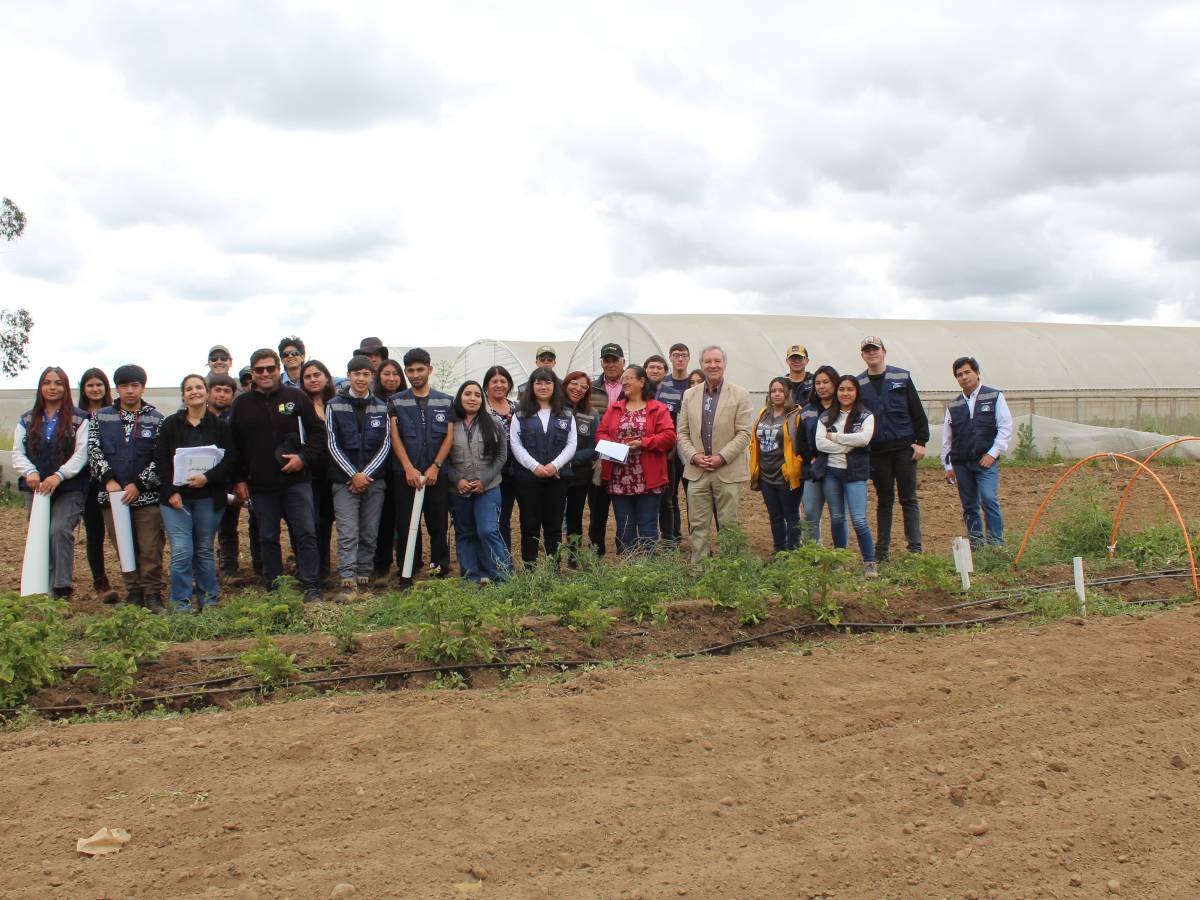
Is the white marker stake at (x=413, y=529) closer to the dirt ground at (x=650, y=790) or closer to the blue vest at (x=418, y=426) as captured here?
the blue vest at (x=418, y=426)

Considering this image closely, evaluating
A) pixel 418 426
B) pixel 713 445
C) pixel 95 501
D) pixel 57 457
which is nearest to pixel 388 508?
pixel 418 426

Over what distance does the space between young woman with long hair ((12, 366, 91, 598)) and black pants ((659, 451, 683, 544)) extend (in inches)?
188

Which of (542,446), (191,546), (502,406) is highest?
(502,406)

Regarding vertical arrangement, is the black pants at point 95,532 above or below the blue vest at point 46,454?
below

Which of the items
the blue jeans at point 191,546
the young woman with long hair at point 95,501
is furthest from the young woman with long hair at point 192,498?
the young woman with long hair at point 95,501

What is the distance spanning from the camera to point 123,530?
746 centimetres

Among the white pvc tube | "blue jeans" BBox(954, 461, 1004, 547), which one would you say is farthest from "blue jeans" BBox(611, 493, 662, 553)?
the white pvc tube

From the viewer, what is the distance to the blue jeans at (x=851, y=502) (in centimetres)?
786

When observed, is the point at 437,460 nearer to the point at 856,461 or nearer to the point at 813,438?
the point at 813,438

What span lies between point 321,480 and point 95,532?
180 cm

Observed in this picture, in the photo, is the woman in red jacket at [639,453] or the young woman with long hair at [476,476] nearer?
the young woman with long hair at [476,476]

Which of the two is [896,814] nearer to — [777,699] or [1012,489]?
[777,699]

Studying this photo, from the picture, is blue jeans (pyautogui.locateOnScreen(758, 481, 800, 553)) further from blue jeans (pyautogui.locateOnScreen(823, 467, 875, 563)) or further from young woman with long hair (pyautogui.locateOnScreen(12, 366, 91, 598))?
young woman with long hair (pyautogui.locateOnScreen(12, 366, 91, 598))

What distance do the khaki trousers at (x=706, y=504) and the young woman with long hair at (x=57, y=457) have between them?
15.6ft
